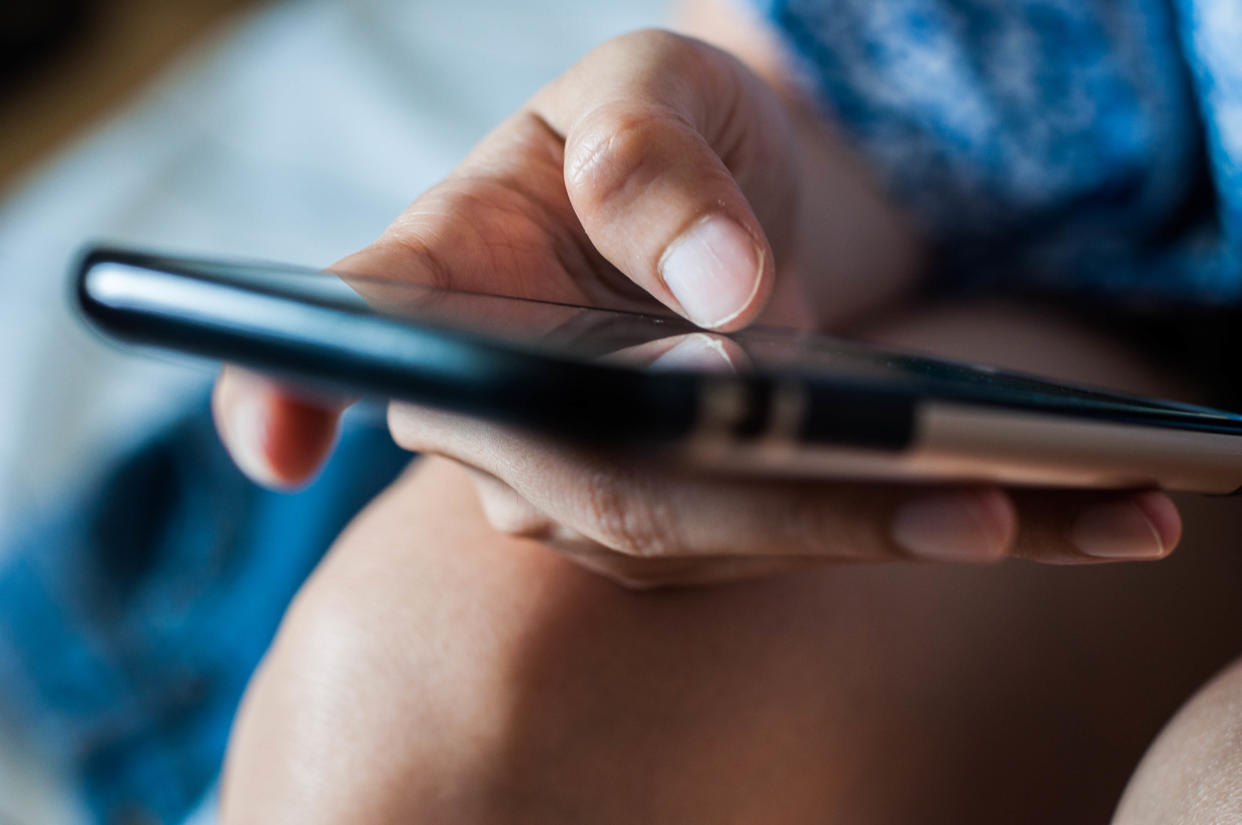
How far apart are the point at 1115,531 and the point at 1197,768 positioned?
0.33ft

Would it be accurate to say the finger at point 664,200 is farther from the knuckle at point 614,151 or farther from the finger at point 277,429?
the finger at point 277,429

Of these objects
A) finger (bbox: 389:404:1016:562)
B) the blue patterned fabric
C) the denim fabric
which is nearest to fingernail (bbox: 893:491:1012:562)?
finger (bbox: 389:404:1016:562)

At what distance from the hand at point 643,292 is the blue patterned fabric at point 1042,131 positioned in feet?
0.65

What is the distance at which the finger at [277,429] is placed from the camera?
323 millimetres

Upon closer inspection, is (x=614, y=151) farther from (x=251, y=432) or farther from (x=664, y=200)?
(x=251, y=432)

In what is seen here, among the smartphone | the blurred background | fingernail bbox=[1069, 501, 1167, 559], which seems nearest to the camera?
the smartphone

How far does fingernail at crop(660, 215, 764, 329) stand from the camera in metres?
0.30

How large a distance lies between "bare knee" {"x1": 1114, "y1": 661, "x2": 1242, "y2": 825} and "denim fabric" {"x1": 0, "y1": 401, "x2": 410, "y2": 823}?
535 millimetres

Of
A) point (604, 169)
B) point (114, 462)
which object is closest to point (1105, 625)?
point (604, 169)

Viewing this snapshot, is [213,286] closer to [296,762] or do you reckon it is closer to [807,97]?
[296,762]

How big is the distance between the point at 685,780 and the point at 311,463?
18 cm

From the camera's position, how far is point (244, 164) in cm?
94

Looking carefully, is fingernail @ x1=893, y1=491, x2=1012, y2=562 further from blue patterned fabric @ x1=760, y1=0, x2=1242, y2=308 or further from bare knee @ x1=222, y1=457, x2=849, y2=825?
blue patterned fabric @ x1=760, y1=0, x2=1242, y2=308

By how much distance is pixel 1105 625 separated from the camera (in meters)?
0.41
